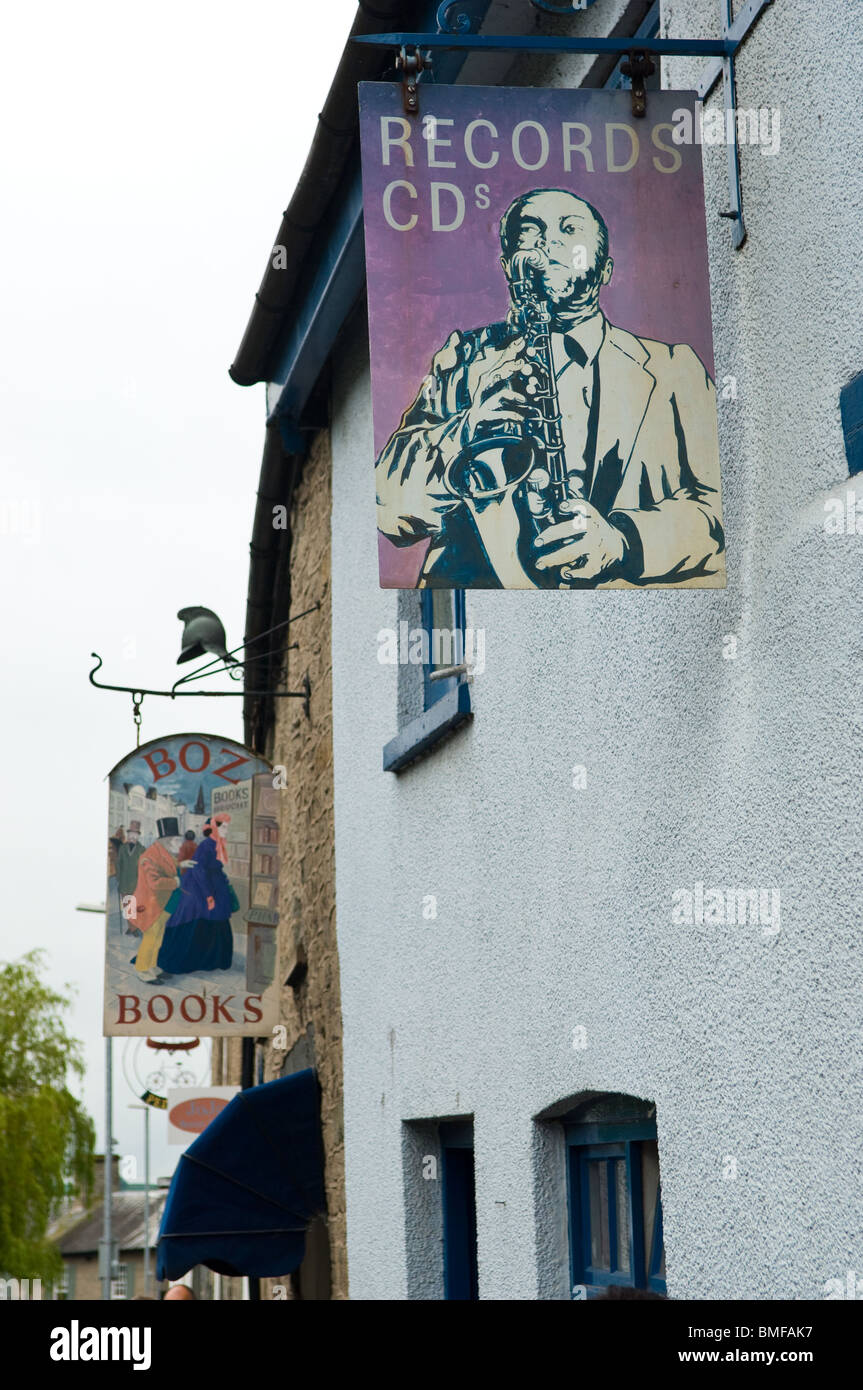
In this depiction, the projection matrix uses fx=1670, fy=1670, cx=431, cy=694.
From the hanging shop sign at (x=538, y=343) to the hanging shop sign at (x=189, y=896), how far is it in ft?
17.0

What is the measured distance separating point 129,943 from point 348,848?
1285mm

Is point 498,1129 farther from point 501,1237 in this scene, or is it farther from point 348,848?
point 348,848

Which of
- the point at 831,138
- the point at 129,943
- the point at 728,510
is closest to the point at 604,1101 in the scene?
the point at 728,510

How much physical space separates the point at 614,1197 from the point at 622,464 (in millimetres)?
2490

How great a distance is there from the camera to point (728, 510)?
408 centimetres

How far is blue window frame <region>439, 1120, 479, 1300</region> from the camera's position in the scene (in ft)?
22.2

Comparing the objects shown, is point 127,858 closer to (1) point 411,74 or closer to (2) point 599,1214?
(2) point 599,1214

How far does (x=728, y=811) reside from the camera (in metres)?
4.09

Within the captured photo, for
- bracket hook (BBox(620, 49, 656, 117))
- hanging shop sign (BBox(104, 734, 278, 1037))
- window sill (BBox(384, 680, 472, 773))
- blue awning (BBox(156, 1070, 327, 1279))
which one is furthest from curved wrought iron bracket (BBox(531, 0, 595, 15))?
blue awning (BBox(156, 1070, 327, 1279))

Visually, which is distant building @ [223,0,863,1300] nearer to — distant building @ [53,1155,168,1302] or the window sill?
the window sill

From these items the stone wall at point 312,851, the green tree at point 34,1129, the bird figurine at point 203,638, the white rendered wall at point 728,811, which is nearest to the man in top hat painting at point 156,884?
the stone wall at point 312,851

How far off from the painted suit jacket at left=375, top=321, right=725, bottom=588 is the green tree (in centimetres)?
2477

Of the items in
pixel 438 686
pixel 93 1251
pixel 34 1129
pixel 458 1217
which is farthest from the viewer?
pixel 93 1251

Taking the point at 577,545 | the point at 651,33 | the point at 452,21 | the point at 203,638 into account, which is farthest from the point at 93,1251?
the point at 577,545
